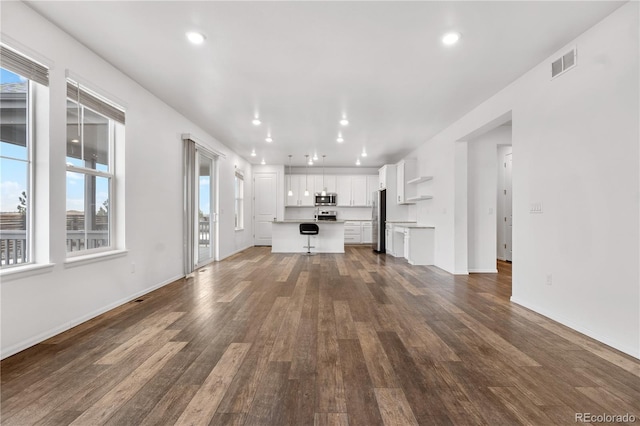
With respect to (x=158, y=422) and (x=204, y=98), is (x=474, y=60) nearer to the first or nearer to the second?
(x=204, y=98)

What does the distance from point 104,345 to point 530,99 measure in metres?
4.85

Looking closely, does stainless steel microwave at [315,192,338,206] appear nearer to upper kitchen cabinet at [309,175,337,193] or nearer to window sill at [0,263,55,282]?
upper kitchen cabinet at [309,175,337,193]

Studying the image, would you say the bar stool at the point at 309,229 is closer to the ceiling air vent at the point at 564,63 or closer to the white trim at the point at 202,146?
the white trim at the point at 202,146

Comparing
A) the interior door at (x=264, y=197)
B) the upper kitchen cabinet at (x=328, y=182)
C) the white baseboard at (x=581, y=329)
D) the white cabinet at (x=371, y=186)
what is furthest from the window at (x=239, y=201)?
the white baseboard at (x=581, y=329)

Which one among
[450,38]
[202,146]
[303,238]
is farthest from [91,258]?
[303,238]

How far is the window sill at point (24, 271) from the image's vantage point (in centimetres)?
219

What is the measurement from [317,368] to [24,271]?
2.36 meters

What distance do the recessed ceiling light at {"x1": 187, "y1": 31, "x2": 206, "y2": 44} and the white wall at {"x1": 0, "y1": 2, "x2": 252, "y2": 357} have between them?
113 cm

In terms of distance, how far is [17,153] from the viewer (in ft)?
7.96

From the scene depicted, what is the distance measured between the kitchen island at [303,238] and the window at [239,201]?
114 cm

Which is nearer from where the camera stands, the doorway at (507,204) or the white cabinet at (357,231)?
the doorway at (507,204)

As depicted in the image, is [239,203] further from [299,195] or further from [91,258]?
[91,258]

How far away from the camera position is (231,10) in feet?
7.80

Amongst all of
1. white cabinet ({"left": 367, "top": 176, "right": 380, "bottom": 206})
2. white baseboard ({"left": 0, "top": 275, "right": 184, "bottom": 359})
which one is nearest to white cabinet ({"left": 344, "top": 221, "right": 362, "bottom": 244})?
white cabinet ({"left": 367, "top": 176, "right": 380, "bottom": 206})
